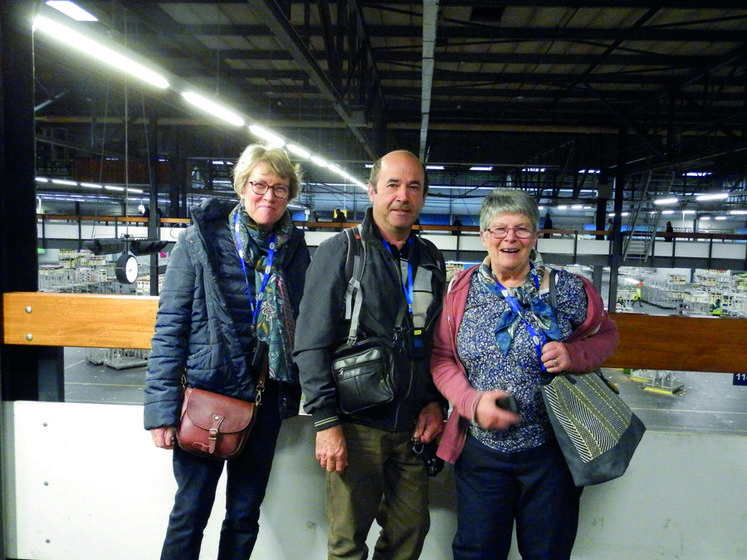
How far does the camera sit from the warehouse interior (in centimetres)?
206

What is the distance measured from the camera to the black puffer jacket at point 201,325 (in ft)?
5.16

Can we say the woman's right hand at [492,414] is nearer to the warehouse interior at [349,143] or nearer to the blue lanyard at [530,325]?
the blue lanyard at [530,325]

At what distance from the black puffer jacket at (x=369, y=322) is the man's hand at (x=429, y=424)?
2 centimetres

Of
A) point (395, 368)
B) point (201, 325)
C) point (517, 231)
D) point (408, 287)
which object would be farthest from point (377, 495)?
point (517, 231)

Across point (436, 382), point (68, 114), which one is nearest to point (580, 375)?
point (436, 382)

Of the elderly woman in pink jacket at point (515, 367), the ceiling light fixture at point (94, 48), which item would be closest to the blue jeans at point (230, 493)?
the elderly woman in pink jacket at point (515, 367)

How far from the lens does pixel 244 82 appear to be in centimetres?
1003

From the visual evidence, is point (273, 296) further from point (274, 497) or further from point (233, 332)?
point (274, 497)

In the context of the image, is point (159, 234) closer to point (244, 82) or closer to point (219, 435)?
point (244, 82)

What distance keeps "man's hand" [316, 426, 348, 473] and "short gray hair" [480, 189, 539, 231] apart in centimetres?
78

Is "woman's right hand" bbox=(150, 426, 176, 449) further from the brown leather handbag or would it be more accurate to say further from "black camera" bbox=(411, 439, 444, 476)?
"black camera" bbox=(411, 439, 444, 476)

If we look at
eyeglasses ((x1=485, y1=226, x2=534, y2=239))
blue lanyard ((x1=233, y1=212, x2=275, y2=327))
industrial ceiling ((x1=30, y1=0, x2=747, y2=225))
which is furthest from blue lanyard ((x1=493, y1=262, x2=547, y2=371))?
industrial ceiling ((x1=30, y1=0, x2=747, y2=225))

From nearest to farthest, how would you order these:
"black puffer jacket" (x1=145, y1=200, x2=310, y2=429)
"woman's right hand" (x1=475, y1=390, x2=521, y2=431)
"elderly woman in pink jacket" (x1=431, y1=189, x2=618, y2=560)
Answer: "woman's right hand" (x1=475, y1=390, x2=521, y2=431)
"elderly woman in pink jacket" (x1=431, y1=189, x2=618, y2=560)
"black puffer jacket" (x1=145, y1=200, x2=310, y2=429)

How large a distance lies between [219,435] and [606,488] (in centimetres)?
151
